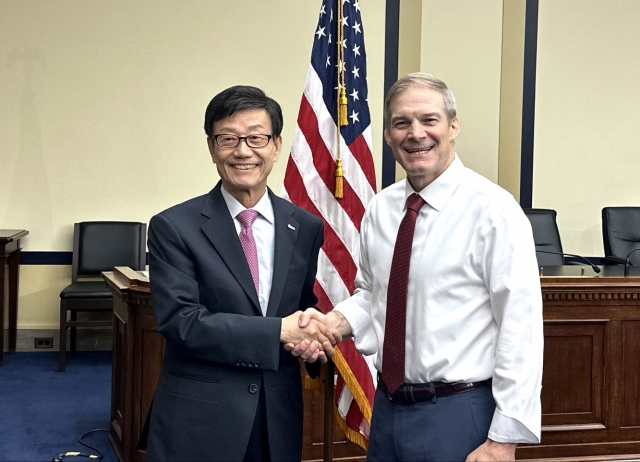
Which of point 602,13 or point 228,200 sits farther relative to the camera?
point 602,13

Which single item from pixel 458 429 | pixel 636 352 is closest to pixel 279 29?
pixel 636 352

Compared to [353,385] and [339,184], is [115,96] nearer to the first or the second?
[339,184]

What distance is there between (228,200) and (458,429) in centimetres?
83

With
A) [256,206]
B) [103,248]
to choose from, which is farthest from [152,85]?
[256,206]

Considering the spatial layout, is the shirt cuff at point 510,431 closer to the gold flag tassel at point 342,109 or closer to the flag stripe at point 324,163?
the flag stripe at point 324,163

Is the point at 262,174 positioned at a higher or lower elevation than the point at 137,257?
higher

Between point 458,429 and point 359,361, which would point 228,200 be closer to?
point 458,429

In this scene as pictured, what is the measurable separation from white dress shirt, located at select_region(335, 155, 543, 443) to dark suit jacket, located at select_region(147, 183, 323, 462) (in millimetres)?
302

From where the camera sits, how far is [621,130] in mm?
6984

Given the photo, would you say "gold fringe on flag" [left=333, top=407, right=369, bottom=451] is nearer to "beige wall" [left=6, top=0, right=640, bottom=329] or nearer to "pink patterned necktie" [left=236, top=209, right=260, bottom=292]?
"pink patterned necktie" [left=236, top=209, right=260, bottom=292]

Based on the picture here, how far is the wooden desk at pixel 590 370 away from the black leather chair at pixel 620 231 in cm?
218

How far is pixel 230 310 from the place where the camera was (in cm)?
196

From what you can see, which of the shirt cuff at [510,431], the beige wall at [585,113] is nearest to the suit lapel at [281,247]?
the shirt cuff at [510,431]

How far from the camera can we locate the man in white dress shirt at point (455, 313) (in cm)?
177
